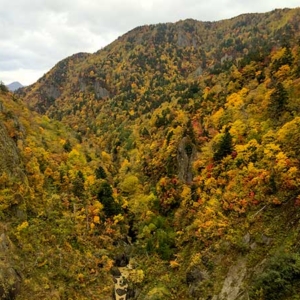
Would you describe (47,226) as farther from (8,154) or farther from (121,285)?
(121,285)

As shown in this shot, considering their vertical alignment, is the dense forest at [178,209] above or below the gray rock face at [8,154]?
below

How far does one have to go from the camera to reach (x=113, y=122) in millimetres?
154875

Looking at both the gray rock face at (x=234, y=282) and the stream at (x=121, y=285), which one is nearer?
the gray rock face at (x=234, y=282)

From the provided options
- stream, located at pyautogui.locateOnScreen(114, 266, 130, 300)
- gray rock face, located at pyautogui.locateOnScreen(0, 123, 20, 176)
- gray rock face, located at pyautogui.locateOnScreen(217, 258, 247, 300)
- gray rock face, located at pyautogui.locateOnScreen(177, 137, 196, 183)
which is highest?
gray rock face, located at pyautogui.locateOnScreen(0, 123, 20, 176)

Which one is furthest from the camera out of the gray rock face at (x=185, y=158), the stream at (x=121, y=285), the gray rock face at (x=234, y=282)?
the gray rock face at (x=185, y=158)

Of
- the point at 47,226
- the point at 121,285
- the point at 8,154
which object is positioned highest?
the point at 8,154

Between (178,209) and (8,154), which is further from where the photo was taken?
(178,209)

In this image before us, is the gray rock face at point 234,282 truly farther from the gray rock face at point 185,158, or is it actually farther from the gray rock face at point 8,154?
the gray rock face at point 8,154

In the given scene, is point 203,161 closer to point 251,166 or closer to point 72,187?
point 251,166

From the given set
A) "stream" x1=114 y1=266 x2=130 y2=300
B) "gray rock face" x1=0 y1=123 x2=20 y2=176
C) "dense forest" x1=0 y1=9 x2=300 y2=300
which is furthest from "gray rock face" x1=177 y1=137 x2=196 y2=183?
"gray rock face" x1=0 y1=123 x2=20 y2=176

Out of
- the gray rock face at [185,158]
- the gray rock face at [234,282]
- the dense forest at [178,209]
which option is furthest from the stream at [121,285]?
the gray rock face at [185,158]

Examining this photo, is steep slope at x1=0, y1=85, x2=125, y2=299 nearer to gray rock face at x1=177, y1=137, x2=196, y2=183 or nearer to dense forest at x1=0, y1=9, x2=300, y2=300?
dense forest at x1=0, y1=9, x2=300, y2=300

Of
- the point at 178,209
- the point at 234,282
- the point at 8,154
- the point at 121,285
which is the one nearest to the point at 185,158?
the point at 178,209

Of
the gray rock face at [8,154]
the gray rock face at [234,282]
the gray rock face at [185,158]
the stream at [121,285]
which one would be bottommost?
the stream at [121,285]
